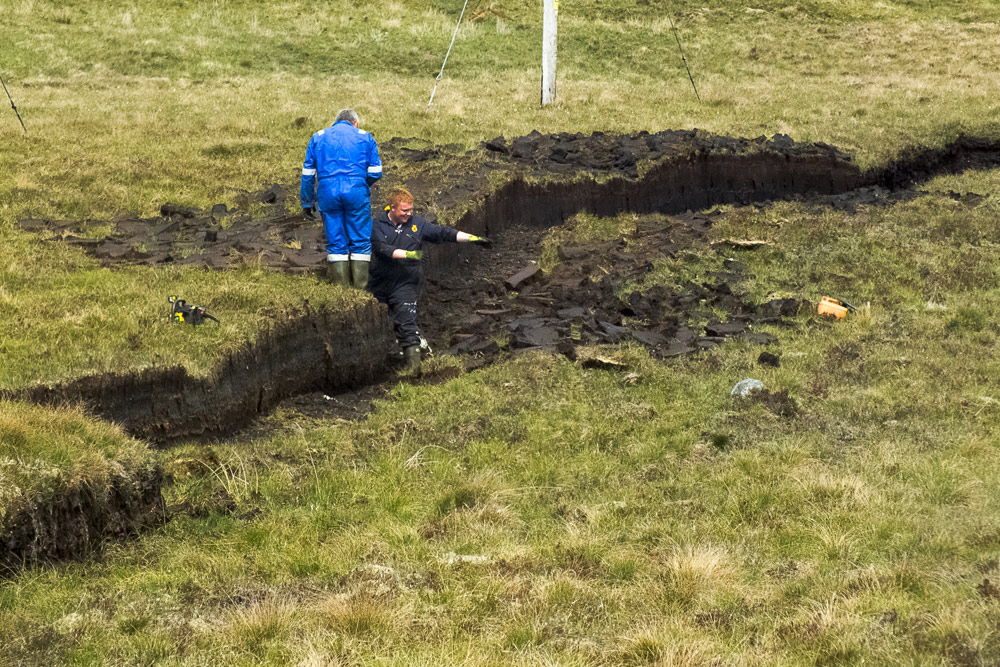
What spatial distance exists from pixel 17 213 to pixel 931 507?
38.1 feet

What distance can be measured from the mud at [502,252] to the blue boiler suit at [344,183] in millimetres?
728

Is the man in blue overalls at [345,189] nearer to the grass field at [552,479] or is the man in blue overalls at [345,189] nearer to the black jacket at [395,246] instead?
the black jacket at [395,246]

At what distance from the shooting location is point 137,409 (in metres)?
7.94

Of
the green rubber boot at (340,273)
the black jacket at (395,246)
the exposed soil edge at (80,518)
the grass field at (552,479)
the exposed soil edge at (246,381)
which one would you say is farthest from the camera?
the black jacket at (395,246)

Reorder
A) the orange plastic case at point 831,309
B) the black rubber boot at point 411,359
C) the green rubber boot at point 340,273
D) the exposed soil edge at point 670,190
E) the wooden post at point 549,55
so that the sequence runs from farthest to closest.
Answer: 1. the wooden post at point 549,55
2. the exposed soil edge at point 670,190
3. the orange plastic case at point 831,309
4. the green rubber boot at point 340,273
5. the black rubber boot at point 411,359

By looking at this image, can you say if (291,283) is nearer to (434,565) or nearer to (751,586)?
(434,565)

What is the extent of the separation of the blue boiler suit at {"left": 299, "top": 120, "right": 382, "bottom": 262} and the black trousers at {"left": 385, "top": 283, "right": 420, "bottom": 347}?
0.54 metres

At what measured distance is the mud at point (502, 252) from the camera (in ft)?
29.1

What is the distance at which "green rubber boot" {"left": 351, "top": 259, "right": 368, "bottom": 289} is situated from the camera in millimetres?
10633

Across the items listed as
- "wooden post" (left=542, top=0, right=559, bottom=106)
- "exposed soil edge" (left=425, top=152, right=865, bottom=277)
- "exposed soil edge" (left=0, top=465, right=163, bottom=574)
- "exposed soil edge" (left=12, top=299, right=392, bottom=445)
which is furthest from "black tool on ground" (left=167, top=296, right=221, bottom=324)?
"wooden post" (left=542, top=0, right=559, bottom=106)

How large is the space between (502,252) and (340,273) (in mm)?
5065

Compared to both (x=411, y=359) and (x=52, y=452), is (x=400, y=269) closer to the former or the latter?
(x=411, y=359)

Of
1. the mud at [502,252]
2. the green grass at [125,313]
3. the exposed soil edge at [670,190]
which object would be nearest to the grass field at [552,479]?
the green grass at [125,313]

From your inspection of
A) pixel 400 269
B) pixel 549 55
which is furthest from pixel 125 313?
pixel 549 55
